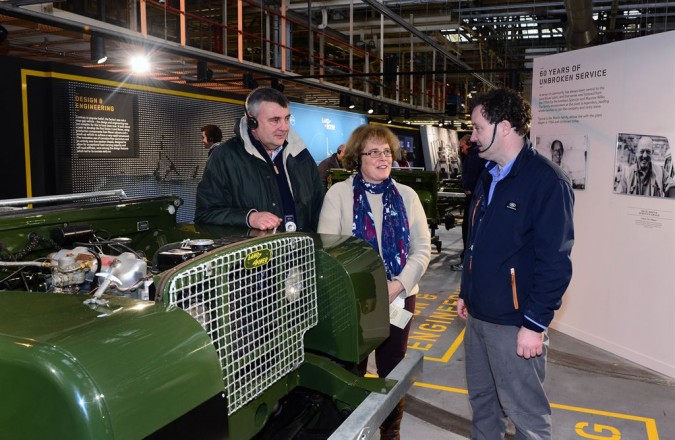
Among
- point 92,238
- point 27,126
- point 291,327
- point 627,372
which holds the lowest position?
point 627,372

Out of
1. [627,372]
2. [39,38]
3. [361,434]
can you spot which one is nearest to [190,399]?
[361,434]

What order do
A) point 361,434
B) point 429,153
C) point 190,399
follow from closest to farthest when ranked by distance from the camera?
1. point 190,399
2. point 361,434
3. point 429,153

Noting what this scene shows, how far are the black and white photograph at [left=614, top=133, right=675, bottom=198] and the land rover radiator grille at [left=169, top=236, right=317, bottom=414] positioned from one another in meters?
3.17

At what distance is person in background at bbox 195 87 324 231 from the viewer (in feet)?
8.00

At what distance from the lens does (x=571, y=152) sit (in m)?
4.79

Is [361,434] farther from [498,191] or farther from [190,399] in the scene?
[498,191]

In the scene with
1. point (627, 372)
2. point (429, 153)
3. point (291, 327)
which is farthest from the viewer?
point (429, 153)

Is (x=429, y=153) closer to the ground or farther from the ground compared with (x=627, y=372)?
farther from the ground

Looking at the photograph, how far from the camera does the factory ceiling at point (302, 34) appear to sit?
Answer: 7.48 meters

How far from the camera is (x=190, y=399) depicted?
1.18 meters

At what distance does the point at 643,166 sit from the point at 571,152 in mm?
686

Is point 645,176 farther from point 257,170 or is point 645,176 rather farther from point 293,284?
point 293,284

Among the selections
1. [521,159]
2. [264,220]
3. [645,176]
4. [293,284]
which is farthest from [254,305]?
[645,176]

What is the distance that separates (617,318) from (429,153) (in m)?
15.8
